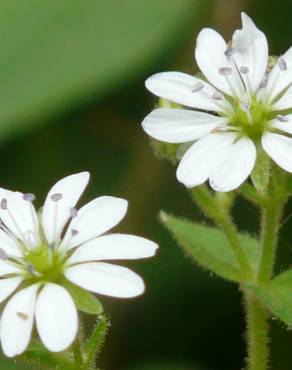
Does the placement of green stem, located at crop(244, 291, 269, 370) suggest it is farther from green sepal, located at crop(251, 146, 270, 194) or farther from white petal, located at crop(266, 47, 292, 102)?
white petal, located at crop(266, 47, 292, 102)

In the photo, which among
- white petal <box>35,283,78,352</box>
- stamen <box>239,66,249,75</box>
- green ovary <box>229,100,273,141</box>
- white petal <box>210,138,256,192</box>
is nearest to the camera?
white petal <box>35,283,78,352</box>

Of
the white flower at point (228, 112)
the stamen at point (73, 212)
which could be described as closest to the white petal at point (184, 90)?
the white flower at point (228, 112)

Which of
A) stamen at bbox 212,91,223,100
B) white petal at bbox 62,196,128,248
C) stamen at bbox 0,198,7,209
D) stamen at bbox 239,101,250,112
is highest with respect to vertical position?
stamen at bbox 212,91,223,100

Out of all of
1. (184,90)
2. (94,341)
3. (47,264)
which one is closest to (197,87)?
(184,90)

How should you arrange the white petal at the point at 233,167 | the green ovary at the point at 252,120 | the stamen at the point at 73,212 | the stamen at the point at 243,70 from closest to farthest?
the white petal at the point at 233,167, the stamen at the point at 73,212, the green ovary at the point at 252,120, the stamen at the point at 243,70

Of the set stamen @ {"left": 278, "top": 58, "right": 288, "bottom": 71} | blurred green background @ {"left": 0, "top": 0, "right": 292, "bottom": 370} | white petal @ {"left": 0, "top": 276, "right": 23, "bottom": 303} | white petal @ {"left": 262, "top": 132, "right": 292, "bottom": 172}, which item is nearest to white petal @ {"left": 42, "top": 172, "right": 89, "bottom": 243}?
white petal @ {"left": 0, "top": 276, "right": 23, "bottom": 303}

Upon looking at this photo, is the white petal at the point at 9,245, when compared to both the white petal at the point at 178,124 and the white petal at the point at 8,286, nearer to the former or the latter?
the white petal at the point at 8,286

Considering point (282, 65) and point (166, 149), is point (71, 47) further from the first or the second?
point (282, 65)
